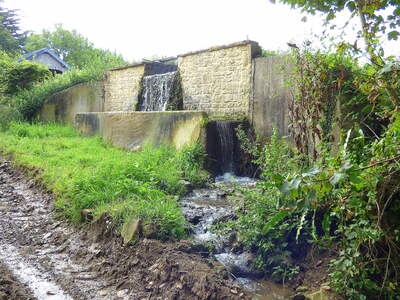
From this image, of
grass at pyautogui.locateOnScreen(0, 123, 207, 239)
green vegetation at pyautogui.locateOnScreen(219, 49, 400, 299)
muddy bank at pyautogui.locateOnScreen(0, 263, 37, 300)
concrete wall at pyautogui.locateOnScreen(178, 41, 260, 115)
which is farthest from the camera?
concrete wall at pyautogui.locateOnScreen(178, 41, 260, 115)

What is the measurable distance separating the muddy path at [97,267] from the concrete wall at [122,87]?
7.95 metres

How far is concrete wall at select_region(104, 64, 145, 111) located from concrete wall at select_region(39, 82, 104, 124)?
0.43 metres

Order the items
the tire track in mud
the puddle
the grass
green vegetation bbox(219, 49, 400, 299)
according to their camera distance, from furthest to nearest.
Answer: the grass, the tire track in mud, the puddle, green vegetation bbox(219, 49, 400, 299)

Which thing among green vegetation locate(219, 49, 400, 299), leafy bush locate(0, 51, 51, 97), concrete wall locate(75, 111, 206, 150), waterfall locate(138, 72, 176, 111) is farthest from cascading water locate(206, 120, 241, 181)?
leafy bush locate(0, 51, 51, 97)

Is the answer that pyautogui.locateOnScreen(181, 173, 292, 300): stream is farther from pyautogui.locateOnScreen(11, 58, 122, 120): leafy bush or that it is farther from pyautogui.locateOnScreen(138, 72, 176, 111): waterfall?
pyautogui.locateOnScreen(11, 58, 122, 120): leafy bush

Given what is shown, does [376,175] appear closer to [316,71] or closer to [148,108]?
[316,71]

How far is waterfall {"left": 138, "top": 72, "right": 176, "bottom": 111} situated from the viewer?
10484 mm

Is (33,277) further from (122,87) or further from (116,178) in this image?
(122,87)

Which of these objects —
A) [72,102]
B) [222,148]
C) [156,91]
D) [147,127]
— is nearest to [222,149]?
[222,148]

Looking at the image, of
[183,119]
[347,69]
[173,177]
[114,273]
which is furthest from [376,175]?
[183,119]

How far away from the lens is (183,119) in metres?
7.32

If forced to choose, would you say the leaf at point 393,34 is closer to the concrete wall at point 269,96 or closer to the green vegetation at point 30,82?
the concrete wall at point 269,96

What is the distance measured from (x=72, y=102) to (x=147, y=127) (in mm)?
7015

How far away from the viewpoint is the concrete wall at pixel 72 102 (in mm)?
13812
